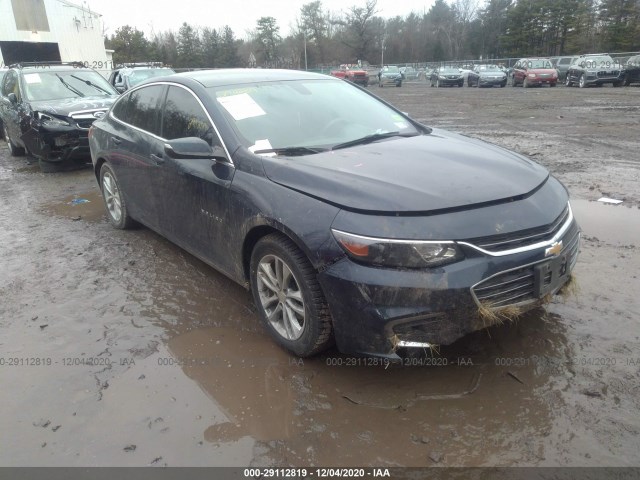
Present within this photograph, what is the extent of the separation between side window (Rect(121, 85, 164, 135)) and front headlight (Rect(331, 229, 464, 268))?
2567mm

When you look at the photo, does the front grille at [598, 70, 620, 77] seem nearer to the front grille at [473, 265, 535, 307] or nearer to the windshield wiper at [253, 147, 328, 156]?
the windshield wiper at [253, 147, 328, 156]

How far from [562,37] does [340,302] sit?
6151cm

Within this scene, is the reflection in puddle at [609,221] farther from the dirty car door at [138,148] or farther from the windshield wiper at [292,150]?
the dirty car door at [138,148]

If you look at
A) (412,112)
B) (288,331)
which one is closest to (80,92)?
(288,331)

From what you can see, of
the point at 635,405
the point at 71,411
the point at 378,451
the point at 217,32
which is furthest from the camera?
the point at 217,32

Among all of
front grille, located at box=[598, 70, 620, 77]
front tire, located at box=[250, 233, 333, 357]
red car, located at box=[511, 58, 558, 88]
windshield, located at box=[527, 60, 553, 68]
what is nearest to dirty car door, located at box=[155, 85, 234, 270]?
front tire, located at box=[250, 233, 333, 357]

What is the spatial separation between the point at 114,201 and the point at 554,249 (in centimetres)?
458

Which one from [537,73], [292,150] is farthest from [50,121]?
[537,73]

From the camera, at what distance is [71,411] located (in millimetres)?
2791

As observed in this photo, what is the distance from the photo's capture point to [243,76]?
4.18m

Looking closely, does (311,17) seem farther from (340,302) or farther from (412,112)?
(340,302)

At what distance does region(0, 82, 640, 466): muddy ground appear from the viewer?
2453 mm

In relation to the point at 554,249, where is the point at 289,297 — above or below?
below

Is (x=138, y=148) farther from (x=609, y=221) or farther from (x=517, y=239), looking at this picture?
(x=609, y=221)
